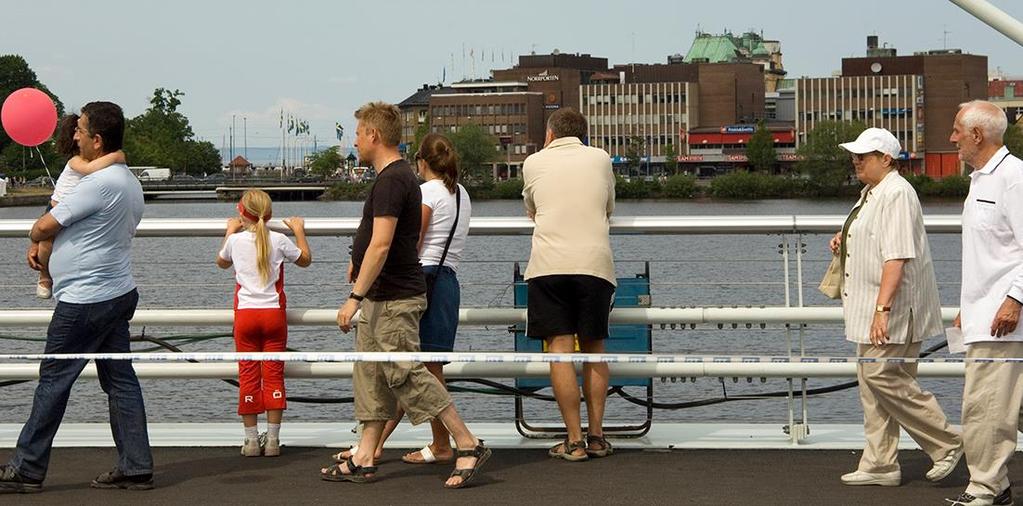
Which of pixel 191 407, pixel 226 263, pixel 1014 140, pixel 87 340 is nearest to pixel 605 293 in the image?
pixel 226 263

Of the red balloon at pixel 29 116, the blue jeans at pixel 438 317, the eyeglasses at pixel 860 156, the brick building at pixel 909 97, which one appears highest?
the brick building at pixel 909 97

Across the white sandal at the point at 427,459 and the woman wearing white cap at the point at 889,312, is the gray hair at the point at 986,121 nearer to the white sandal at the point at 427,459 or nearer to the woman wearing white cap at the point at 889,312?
the woman wearing white cap at the point at 889,312

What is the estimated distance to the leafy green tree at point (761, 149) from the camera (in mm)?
156500

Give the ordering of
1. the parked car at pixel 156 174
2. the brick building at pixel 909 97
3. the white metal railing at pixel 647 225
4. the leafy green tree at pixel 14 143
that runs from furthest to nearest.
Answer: the brick building at pixel 909 97 < the parked car at pixel 156 174 < the leafy green tree at pixel 14 143 < the white metal railing at pixel 647 225

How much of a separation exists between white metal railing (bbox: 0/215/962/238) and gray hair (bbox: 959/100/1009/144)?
Answer: 133 cm

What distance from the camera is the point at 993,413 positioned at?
20.6 feet

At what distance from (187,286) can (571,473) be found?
2.27 meters

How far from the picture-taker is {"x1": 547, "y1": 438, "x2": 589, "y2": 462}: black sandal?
738 centimetres

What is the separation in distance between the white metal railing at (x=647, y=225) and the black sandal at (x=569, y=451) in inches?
40.8

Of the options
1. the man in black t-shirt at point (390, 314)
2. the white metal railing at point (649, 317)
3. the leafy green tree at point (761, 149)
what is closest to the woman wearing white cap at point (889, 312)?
the white metal railing at point (649, 317)

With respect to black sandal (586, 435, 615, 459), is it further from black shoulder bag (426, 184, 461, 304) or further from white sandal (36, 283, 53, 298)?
white sandal (36, 283, 53, 298)

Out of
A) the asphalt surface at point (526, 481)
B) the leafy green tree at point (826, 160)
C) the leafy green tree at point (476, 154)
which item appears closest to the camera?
the asphalt surface at point (526, 481)

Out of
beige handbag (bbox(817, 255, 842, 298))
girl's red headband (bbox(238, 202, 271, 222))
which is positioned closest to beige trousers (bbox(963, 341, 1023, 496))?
beige handbag (bbox(817, 255, 842, 298))

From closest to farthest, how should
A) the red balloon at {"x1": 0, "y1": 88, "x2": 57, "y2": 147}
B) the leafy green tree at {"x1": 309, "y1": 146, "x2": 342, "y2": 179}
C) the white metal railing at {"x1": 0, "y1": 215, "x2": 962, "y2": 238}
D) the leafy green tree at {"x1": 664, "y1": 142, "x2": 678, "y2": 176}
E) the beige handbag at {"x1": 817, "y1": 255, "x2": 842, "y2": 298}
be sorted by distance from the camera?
the beige handbag at {"x1": 817, "y1": 255, "x2": 842, "y2": 298} → the white metal railing at {"x1": 0, "y1": 215, "x2": 962, "y2": 238} → the red balloon at {"x1": 0, "y1": 88, "x2": 57, "y2": 147} → the leafy green tree at {"x1": 664, "y1": 142, "x2": 678, "y2": 176} → the leafy green tree at {"x1": 309, "y1": 146, "x2": 342, "y2": 179}
